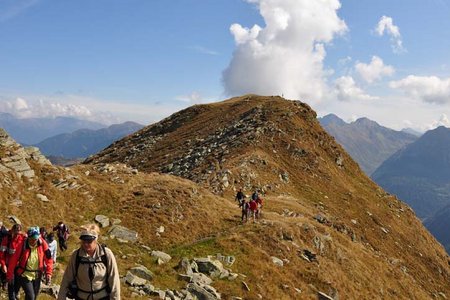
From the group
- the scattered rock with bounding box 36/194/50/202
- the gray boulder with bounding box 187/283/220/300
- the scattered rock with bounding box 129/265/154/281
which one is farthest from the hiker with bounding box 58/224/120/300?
the scattered rock with bounding box 36/194/50/202

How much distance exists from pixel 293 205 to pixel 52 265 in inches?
1592

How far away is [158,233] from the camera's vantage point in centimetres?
3111

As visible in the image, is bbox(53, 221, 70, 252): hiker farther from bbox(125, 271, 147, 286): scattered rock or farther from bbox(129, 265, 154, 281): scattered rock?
bbox(125, 271, 147, 286): scattered rock

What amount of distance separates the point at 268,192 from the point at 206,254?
107ft

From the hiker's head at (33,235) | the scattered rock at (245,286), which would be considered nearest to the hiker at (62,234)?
the hiker's head at (33,235)

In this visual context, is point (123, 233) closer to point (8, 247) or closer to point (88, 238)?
point (8, 247)

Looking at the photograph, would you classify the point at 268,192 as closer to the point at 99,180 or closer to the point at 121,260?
the point at 99,180

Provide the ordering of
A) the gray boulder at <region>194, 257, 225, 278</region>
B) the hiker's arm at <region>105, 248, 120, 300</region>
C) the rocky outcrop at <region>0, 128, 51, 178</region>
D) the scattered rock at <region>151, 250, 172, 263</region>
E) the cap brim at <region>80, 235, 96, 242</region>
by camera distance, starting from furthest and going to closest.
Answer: the rocky outcrop at <region>0, 128, 51, 178</region>, the scattered rock at <region>151, 250, 172, 263</region>, the gray boulder at <region>194, 257, 225, 278</region>, the hiker's arm at <region>105, 248, 120, 300</region>, the cap brim at <region>80, 235, 96, 242</region>

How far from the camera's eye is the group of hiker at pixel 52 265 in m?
8.98

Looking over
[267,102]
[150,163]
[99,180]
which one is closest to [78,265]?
[99,180]

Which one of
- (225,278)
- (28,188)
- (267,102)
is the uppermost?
(267,102)

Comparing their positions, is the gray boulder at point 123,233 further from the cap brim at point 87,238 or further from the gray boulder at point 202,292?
the cap brim at point 87,238

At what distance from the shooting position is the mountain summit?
31656mm

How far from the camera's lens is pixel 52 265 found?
1631cm
